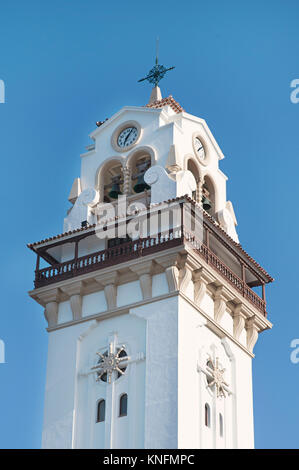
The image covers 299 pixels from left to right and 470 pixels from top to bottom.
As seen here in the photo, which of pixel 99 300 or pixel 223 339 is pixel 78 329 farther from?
pixel 223 339

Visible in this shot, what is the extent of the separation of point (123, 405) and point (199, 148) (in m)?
11.7

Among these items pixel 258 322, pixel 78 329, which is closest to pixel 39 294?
pixel 78 329

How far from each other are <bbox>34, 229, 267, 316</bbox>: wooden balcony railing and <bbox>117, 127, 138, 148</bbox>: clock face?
5206 millimetres

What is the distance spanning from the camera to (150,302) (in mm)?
45531

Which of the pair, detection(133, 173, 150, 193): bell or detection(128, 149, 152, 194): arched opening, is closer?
detection(133, 173, 150, 193): bell

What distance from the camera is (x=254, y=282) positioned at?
50.5 meters

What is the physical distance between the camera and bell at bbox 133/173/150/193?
49.4 meters

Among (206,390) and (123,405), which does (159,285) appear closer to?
(206,390)

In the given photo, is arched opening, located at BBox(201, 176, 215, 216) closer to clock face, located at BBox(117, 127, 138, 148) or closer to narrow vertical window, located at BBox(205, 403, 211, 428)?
clock face, located at BBox(117, 127, 138, 148)

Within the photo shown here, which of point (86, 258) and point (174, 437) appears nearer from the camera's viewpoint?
point (174, 437)

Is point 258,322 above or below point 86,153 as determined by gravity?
below

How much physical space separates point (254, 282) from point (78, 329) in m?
7.66

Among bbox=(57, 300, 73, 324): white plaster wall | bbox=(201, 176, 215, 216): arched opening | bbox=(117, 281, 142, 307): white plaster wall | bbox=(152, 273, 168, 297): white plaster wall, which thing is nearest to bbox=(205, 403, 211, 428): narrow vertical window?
bbox=(152, 273, 168, 297): white plaster wall

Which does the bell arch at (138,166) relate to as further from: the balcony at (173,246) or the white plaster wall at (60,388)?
the white plaster wall at (60,388)
